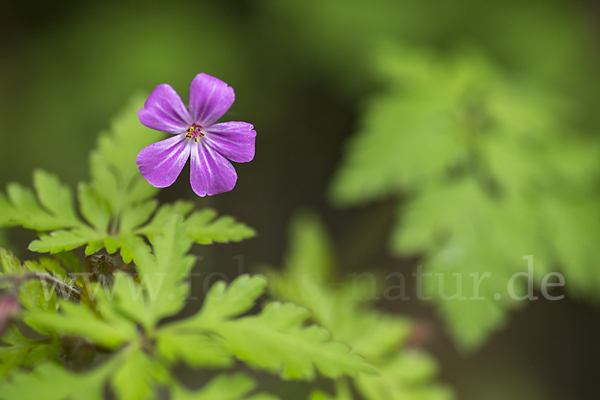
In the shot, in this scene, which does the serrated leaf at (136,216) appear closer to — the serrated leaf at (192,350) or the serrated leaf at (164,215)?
the serrated leaf at (164,215)

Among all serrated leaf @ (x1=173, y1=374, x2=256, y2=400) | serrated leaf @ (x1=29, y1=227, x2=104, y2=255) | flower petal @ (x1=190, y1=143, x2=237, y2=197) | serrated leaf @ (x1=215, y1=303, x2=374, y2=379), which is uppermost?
flower petal @ (x1=190, y1=143, x2=237, y2=197)

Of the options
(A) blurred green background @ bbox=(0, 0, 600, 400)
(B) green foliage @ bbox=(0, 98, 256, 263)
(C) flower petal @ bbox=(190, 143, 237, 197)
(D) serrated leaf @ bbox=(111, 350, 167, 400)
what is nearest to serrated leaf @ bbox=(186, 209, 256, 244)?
(B) green foliage @ bbox=(0, 98, 256, 263)

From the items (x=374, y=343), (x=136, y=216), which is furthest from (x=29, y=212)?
(x=374, y=343)

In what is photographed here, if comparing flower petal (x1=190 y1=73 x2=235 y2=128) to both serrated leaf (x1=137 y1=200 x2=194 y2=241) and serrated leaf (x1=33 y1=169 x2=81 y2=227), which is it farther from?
serrated leaf (x1=33 y1=169 x2=81 y2=227)

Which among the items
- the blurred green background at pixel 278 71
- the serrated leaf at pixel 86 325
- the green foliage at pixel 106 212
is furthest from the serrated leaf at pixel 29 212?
the blurred green background at pixel 278 71

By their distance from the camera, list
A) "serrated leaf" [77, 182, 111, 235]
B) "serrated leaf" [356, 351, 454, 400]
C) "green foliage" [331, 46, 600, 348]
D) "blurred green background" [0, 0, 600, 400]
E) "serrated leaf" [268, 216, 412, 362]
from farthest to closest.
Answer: "blurred green background" [0, 0, 600, 400], "green foliage" [331, 46, 600, 348], "serrated leaf" [268, 216, 412, 362], "serrated leaf" [356, 351, 454, 400], "serrated leaf" [77, 182, 111, 235]

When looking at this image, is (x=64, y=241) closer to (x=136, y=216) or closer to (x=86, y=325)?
(x=136, y=216)

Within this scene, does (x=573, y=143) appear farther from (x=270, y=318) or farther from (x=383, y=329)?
(x=270, y=318)
